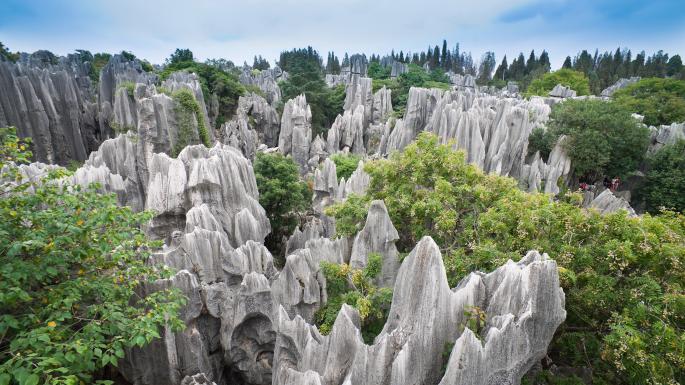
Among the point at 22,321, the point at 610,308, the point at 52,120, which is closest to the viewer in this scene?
the point at 22,321

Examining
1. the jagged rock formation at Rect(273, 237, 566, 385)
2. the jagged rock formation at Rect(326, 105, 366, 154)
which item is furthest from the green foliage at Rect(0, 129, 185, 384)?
the jagged rock formation at Rect(326, 105, 366, 154)

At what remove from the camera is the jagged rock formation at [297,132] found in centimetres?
3559

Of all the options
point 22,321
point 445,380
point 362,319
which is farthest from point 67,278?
point 445,380

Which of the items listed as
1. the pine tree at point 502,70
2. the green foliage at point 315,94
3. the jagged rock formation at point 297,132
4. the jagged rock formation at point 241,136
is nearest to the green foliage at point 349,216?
the jagged rock formation at point 297,132

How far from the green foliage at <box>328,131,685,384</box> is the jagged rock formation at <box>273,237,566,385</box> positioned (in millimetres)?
1958

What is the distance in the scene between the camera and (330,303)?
1008 cm

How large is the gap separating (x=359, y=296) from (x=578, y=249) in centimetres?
520

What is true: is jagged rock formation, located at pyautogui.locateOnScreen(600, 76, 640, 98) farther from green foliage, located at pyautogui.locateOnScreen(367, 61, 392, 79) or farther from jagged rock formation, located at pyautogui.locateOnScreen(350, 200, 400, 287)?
jagged rock formation, located at pyautogui.locateOnScreen(350, 200, 400, 287)

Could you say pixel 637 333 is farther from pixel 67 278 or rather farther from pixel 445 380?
pixel 67 278

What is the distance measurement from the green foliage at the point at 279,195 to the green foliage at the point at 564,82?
50878 mm

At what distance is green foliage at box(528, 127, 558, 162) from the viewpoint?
79.0 ft

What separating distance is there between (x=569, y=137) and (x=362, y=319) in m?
21.1

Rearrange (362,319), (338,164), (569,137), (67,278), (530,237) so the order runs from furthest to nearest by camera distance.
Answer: (338,164) → (569,137) → (530,237) → (362,319) → (67,278)

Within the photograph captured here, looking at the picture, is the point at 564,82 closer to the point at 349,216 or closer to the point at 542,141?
the point at 542,141
